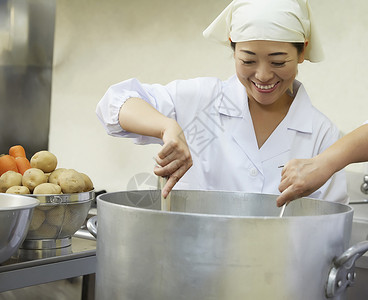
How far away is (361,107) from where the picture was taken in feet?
5.99

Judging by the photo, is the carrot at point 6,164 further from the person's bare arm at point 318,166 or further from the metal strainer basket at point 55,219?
the person's bare arm at point 318,166

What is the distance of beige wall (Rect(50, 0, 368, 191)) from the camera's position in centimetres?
185

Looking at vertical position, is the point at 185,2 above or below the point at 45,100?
above

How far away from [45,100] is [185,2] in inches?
39.5

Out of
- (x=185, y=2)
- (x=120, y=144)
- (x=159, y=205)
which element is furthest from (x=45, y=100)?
(x=159, y=205)

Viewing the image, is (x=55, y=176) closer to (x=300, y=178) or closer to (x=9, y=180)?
(x=9, y=180)

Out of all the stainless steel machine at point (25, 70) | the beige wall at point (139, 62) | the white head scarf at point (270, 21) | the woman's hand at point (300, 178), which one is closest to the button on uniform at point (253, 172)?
the white head scarf at point (270, 21)

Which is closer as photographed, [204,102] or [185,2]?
[204,102]

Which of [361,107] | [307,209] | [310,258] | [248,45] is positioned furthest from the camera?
[361,107]

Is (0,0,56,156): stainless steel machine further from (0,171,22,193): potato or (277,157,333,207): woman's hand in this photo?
(277,157,333,207): woman's hand

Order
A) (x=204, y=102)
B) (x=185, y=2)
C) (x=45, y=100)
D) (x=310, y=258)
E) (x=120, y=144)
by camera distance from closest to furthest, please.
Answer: (x=310, y=258) < (x=204, y=102) < (x=185, y=2) < (x=120, y=144) < (x=45, y=100)

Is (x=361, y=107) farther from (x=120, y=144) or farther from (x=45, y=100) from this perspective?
(x=45, y=100)

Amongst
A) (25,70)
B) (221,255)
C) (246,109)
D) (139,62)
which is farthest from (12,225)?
(25,70)

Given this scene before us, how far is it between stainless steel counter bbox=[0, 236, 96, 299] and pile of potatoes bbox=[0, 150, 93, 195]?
0.13 meters
